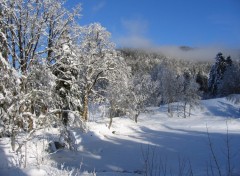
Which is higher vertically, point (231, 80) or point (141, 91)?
point (231, 80)

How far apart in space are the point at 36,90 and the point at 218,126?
90.2ft

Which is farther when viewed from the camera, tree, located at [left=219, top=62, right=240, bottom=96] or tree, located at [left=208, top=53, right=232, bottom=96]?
tree, located at [left=208, top=53, right=232, bottom=96]

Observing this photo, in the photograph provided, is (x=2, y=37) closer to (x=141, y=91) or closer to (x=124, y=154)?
(x=124, y=154)

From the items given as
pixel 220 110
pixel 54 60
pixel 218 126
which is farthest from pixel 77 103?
pixel 220 110

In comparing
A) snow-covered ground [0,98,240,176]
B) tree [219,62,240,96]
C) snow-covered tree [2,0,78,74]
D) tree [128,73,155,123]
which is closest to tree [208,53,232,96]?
tree [219,62,240,96]

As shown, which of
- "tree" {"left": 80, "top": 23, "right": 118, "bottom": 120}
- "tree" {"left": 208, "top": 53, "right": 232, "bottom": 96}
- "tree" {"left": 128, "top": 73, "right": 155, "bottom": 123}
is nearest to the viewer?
"tree" {"left": 80, "top": 23, "right": 118, "bottom": 120}

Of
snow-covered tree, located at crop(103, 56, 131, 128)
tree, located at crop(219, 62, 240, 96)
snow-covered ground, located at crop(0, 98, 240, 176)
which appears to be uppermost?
tree, located at crop(219, 62, 240, 96)

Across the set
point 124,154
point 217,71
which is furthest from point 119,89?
point 217,71

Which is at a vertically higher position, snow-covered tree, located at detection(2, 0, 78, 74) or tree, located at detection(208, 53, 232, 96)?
tree, located at detection(208, 53, 232, 96)

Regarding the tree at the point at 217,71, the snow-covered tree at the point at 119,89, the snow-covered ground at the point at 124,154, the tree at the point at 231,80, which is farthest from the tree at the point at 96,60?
the tree at the point at 217,71

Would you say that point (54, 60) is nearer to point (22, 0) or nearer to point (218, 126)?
point (22, 0)

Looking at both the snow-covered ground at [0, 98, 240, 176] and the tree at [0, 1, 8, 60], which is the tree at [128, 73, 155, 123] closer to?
the snow-covered ground at [0, 98, 240, 176]

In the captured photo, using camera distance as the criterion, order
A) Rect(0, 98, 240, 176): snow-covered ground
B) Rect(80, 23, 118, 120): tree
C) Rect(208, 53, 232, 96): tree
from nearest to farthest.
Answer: Rect(0, 98, 240, 176): snow-covered ground → Rect(80, 23, 118, 120): tree → Rect(208, 53, 232, 96): tree

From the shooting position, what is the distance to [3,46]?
14438 mm
